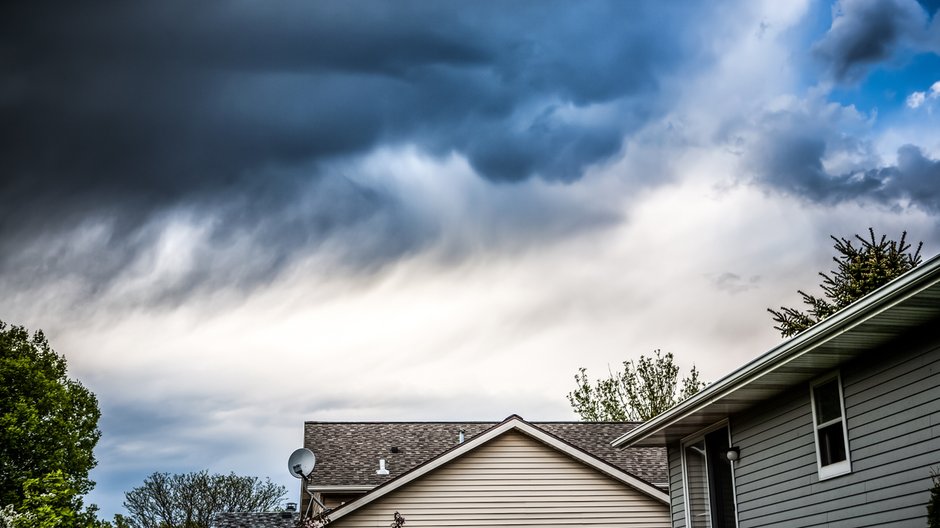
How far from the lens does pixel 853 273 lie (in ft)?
83.6

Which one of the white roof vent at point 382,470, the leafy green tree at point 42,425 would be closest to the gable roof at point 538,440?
the white roof vent at point 382,470

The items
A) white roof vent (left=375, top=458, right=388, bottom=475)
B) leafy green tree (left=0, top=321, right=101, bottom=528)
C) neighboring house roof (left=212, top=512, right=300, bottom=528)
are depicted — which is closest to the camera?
white roof vent (left=375, top=458, right=388, bottom=475)

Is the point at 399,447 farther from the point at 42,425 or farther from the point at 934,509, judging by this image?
the point at 934,509

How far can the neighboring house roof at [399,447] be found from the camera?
2519 centimetres

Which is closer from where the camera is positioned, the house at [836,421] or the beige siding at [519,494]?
the house at [836,421]

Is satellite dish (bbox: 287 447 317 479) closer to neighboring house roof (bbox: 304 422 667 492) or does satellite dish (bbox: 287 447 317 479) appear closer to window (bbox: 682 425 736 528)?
neighboring house roof (bbox: 304 422 667 492)

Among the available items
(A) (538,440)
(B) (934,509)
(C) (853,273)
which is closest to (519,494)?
(A) (538,440)

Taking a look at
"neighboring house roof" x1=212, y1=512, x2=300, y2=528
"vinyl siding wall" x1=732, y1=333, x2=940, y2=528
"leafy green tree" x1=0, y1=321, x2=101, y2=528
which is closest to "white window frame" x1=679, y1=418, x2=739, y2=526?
"vinyl siding wall" x1=732, y1=333, x2=940, y2=528

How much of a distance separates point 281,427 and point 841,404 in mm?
30170

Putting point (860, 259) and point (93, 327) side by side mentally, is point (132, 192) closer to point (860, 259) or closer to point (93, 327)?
point (93, 327)

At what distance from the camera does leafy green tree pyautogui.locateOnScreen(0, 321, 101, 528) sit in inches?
1350

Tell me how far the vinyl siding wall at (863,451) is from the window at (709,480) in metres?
1.01

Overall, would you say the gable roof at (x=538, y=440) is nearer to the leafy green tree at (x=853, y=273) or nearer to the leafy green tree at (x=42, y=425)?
the leafy green tree at (x=853, y=273)

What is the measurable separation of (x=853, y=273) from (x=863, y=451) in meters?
15.3
